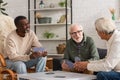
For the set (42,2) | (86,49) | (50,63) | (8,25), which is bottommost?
(50,63)

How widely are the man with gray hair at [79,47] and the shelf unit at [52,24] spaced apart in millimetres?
2114

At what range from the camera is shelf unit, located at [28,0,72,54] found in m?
5.64

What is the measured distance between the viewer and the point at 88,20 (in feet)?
18.2

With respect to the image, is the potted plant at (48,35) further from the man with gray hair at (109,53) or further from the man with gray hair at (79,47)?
the man with gray hair at (109,53)

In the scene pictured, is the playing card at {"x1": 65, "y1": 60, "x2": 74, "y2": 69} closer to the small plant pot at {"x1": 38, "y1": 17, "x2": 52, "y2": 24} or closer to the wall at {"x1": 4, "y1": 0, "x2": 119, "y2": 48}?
the wall at {"x1": 4, "y1": 0, "x2": 119, "y2": 48}

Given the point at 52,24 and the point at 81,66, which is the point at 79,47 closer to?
the point at 81,66

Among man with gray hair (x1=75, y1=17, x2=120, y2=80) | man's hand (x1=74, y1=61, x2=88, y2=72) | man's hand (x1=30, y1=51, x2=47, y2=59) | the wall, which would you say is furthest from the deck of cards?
the wall

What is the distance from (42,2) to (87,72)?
121 inches

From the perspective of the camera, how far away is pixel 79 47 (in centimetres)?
339

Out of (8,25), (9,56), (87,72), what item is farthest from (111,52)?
(8,25)

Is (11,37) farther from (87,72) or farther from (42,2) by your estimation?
(42,2)

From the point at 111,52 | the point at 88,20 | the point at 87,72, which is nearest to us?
the point at 111,52

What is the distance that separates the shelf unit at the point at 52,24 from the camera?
564 centimetres

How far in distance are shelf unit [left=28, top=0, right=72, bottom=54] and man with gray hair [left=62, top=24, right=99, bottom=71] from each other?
211 centimetres
